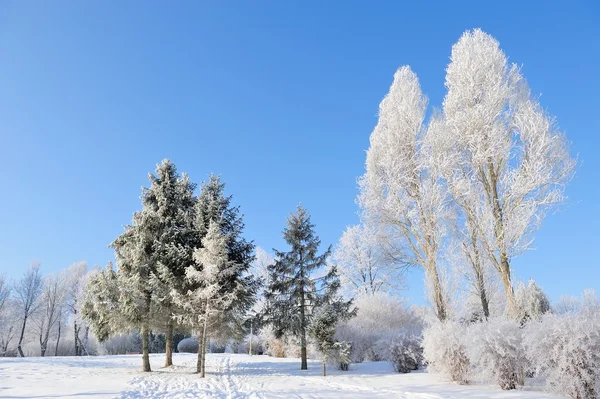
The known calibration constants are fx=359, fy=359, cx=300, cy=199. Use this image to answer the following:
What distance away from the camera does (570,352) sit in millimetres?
8328

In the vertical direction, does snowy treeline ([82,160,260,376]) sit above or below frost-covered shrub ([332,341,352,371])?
above

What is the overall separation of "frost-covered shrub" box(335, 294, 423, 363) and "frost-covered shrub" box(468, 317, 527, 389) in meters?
11.2

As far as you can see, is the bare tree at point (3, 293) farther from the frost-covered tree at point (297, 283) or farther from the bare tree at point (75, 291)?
the frost-covered tree at point (297, 283)

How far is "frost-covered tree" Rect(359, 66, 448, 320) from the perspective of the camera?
51.7 feet

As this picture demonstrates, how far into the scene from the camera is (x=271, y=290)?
64.2 ft

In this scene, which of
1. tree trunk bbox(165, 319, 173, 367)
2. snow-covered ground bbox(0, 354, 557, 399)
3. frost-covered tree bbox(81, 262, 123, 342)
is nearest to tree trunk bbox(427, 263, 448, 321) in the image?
snow-covered ground bbox(0, 354, 557, 399)

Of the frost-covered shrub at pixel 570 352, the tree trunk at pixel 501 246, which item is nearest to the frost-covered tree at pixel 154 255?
the tree trunk at pixel 501 246

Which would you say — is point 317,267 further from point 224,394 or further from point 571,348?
point 571,348

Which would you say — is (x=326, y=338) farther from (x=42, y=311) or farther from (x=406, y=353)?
(x=42, y=311)

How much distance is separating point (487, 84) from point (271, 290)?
14.4 meters

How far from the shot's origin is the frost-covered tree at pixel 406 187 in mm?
15750

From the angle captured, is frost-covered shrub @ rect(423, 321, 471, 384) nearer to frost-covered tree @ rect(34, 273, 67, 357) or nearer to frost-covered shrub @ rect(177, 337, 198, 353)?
frost-covered shrub @ rect(177, 337, 198, 353)

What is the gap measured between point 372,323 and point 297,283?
903 centimetres

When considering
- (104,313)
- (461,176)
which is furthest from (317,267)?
(104,313)
